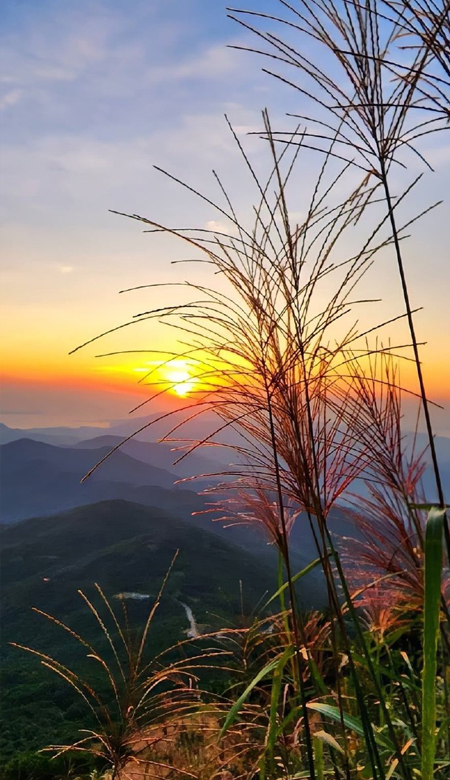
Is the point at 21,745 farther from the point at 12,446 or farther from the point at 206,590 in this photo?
the point at 12,446

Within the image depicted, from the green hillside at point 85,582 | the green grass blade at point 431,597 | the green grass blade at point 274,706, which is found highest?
the green grass blade at point 431,597

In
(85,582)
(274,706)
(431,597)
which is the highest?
(431,597)

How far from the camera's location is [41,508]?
10975 centimetres

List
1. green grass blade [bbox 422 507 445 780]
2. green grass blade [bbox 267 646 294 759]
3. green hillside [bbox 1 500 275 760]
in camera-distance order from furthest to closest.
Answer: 1. green hillside [bbox 1 500 275 760]
2. green grass blade [bbox 267 646 294 759]
3. green grass blade [bbox 422 507 445 780]

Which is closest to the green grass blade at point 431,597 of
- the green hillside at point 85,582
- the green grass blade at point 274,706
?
the green grass blade at point 274,706

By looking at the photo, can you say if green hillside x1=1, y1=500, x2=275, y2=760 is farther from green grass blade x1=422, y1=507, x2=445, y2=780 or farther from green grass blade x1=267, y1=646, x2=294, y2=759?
green grass blade x1=422, y1=507, x2=445, y2=780

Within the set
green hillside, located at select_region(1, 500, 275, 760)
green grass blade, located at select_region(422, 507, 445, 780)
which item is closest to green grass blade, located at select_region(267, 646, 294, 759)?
green grass blade, located at select_region(422, 507, 445, 780)

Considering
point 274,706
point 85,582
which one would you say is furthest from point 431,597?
point 85,582

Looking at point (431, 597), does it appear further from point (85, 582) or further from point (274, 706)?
point (85, 582)

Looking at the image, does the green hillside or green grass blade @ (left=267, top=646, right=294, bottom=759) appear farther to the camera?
the green hillside

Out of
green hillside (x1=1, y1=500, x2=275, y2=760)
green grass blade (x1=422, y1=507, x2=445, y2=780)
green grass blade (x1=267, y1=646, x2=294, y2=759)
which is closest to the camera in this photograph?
green grass blade (x1=422, y1=507, x2=445, y2=780)

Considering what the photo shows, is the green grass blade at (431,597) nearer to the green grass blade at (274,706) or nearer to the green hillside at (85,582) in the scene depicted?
the green grass blade at (274,706)

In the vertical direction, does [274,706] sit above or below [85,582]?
above

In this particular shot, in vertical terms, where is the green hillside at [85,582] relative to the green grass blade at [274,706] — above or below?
below
